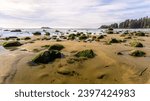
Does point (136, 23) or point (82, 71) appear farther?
point (136, 23)

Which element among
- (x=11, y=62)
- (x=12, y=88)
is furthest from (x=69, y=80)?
(x=11, y=62)

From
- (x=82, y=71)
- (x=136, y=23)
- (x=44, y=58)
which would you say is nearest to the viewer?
(x=82, y=71)

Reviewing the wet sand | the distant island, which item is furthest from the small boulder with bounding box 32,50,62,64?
the distant island

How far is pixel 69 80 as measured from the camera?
8.97 metres

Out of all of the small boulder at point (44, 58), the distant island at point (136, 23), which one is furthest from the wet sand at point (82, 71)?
the distant island at point (136, 23)

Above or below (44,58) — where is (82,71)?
below

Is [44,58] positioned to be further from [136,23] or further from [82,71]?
[136,23]

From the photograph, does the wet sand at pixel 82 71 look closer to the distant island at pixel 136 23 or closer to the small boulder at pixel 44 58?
the small boulder at pixel 44 58

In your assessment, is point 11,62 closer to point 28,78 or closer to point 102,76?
point 28,78

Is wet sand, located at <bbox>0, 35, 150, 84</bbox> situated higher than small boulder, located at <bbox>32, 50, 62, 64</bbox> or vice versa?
small boulder, located at <bbox>32, 50, 62, 64</bbox>

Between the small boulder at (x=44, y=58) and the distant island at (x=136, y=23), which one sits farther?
the distant island at (x=136, y=23)

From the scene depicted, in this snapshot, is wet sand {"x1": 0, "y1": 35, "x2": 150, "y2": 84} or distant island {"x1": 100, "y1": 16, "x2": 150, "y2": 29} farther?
distant island {"x1": 100, "y1": 16, "x2": 150, "y2": 29}

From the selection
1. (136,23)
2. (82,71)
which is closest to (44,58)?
(82,71)

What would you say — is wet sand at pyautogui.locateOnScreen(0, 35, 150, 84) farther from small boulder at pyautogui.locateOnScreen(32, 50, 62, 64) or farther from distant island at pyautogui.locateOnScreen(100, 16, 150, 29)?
distant island at pyautogui.locateOnScreen(100, 16, 150, 29)
